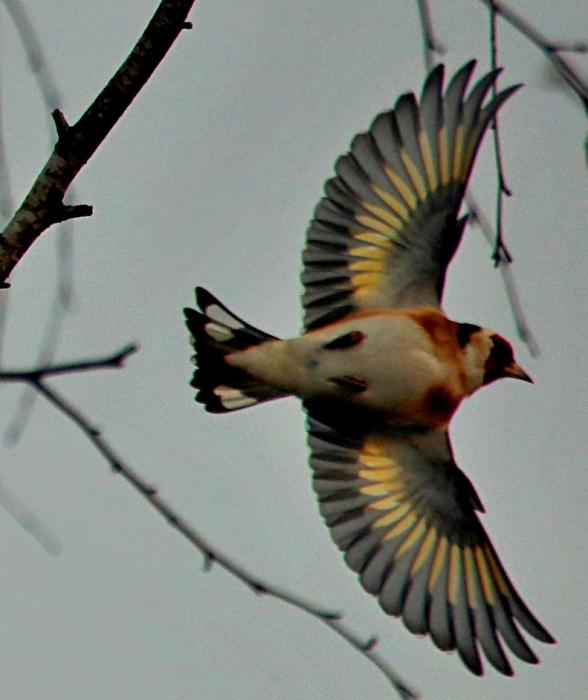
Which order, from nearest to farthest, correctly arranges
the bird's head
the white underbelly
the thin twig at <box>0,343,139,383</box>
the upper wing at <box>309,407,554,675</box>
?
the thin twig at <box>0,343,139,383</box> < the white underbelly < the bird's head < the upper wing at <box>309,407,554,675</box>

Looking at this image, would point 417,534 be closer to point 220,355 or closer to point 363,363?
point 363,363

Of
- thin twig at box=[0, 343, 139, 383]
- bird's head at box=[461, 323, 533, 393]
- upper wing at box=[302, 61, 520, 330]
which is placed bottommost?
thin twig at box=[0, 343, 139, 383]

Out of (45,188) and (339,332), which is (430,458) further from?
(45,188)

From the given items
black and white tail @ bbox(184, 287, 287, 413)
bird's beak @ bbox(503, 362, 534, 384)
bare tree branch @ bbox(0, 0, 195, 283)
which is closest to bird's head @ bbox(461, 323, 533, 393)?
bird's beak @ bbox(503, 362, 534, 384)

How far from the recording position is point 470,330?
12.2 feet

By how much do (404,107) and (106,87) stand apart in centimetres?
154

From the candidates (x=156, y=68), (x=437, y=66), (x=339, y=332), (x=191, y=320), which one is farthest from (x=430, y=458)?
(x=156, y=68)

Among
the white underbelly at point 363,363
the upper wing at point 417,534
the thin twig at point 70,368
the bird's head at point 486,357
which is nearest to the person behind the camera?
the thin twig at point 70,368

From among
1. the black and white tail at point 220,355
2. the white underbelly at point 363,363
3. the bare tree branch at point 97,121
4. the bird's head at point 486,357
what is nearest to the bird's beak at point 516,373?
the bird's head at point 486,357

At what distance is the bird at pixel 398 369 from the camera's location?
350cm

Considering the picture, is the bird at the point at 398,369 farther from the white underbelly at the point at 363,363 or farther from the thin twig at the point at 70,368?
the thin twig at the point at 70,368

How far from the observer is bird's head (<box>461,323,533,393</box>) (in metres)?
3.67

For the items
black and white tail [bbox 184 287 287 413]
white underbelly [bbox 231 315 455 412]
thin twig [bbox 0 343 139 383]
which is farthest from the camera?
black and white tail [bbox 184 287 287 413]

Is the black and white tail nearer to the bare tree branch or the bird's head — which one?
the bird's head
